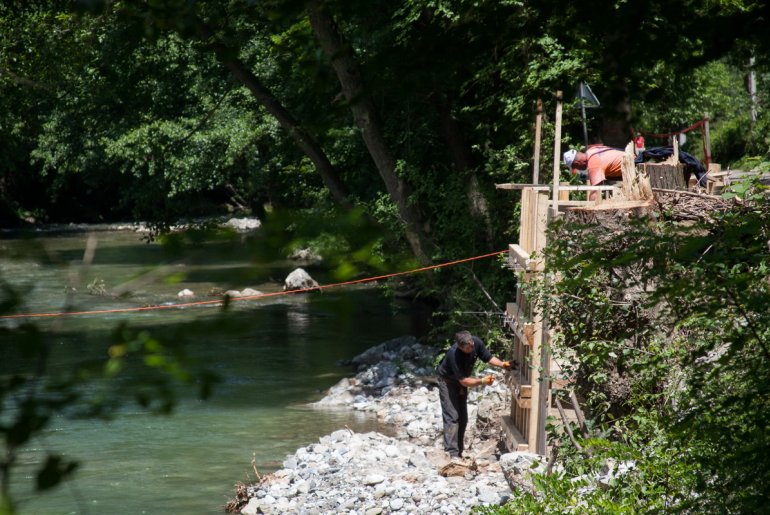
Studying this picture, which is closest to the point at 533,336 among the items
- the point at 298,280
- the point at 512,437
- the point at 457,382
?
the point at 512,437

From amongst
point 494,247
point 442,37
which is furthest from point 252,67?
point 442,37

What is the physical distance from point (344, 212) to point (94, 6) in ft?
2.56

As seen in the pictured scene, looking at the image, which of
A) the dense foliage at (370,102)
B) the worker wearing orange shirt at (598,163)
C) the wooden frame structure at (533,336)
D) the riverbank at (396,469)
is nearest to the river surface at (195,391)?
the dense foliage at (370,102)

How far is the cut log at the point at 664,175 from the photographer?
811 centimetres

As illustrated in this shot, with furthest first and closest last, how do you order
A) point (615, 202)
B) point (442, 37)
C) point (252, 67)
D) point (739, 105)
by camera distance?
point (739, 105)
point (252, 67)
point (615, 202)
point (442, 37)

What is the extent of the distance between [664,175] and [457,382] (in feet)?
10.3

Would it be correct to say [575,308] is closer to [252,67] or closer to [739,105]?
[252,67]

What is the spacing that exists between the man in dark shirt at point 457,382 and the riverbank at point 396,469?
18 centimetres

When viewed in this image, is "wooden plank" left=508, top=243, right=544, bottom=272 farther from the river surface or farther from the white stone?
the white stone

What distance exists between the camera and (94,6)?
2486 mm

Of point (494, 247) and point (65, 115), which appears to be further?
point (65, 115)

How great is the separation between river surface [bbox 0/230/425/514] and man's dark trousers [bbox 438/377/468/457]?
183 centimetres

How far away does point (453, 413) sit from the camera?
10195mm

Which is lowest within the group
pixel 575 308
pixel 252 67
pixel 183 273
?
pixel 575 308
